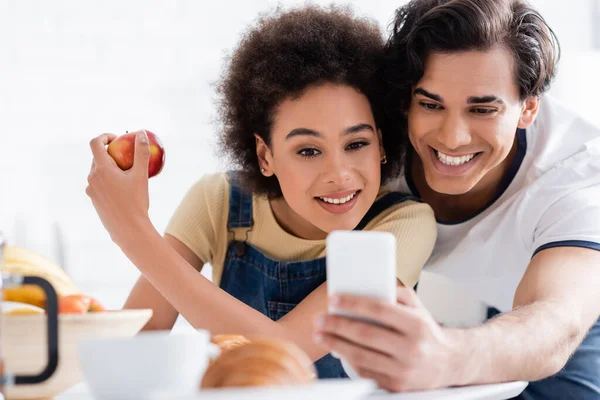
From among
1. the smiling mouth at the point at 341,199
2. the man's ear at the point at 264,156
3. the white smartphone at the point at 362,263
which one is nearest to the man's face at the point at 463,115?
the smiling mouth at the point at 341,199

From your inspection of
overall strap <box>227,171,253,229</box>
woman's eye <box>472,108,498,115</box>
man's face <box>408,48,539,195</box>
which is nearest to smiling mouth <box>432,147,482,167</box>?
man's face <box>408,48,539,195</box>

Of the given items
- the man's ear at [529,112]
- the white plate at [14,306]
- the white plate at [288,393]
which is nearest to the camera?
the white plate at [288,393]

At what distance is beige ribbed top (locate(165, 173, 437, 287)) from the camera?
1.74 m

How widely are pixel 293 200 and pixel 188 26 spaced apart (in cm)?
237

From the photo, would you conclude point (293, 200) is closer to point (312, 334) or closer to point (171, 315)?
point (312, 334)

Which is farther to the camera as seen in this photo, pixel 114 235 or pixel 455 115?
pixel 455 115

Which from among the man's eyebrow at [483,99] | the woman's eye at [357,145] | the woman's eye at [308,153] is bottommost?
the woman's eye at [308,153]

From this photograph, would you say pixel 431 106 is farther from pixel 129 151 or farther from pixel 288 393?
pixel 288 393

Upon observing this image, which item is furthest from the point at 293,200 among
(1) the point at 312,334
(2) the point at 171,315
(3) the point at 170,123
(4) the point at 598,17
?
(4) the point at 598,17

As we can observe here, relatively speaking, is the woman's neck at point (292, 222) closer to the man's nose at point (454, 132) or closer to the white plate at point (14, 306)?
the man's nose at point (454, 132)

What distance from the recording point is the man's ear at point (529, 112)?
1902 millimetres

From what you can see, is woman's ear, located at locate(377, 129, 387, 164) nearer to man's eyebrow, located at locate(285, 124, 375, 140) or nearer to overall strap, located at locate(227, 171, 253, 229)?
man's eyebrow, located at locate(285, 124, 375, 140)

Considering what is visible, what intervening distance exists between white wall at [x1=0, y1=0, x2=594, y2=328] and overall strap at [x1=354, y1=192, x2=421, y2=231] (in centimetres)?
219

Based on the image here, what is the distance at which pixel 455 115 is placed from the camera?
176 cm
